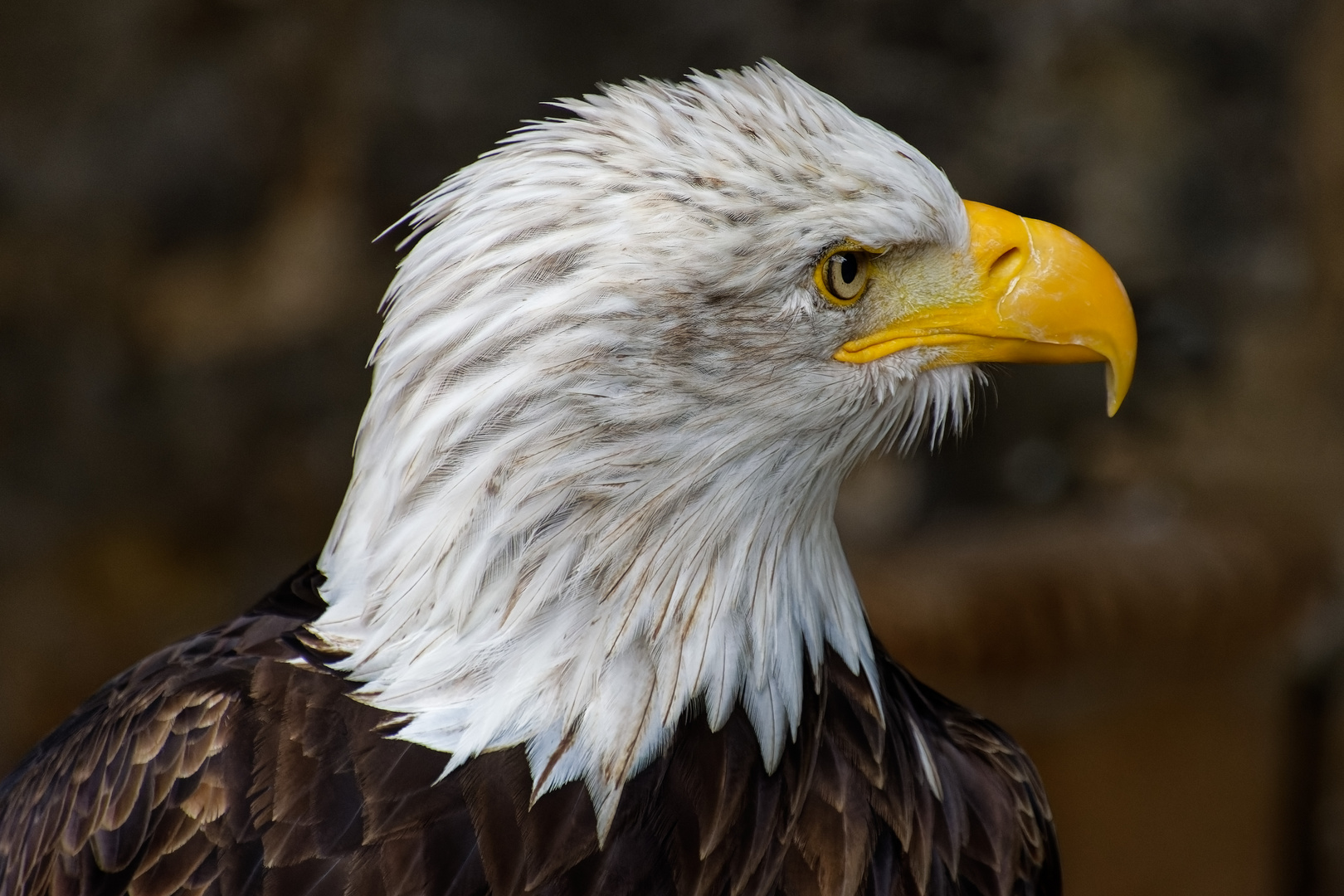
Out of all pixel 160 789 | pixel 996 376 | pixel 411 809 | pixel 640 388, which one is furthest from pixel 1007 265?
pixel 996 376

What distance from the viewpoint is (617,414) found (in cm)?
132

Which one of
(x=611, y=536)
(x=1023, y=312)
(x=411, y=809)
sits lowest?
(x=411, y=809)

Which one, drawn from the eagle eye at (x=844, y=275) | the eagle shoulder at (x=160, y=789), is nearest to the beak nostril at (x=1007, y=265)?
the eagle eye at (x=844, y=275)

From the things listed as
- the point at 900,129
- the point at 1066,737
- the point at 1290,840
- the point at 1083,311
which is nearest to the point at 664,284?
the point at 1083,311

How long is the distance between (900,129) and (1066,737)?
1.55 meters

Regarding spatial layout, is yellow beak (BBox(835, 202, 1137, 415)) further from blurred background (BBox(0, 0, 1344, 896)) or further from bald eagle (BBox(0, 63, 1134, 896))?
blurred background (BBox(0, 0, 1344, 896))

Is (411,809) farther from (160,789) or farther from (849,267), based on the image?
(849,267)

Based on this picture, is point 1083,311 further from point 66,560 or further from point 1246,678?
point 66,560

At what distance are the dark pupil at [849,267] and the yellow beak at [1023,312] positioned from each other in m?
0.08

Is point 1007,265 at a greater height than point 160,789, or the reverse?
point 1007,265

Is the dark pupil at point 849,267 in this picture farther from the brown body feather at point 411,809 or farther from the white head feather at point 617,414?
the brown body feather at point 411,809

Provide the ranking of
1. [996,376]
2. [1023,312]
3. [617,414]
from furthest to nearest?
[996,376], [1023,312], [617,414]

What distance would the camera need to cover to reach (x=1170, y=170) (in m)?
3.28

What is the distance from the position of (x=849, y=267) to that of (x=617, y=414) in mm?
303
